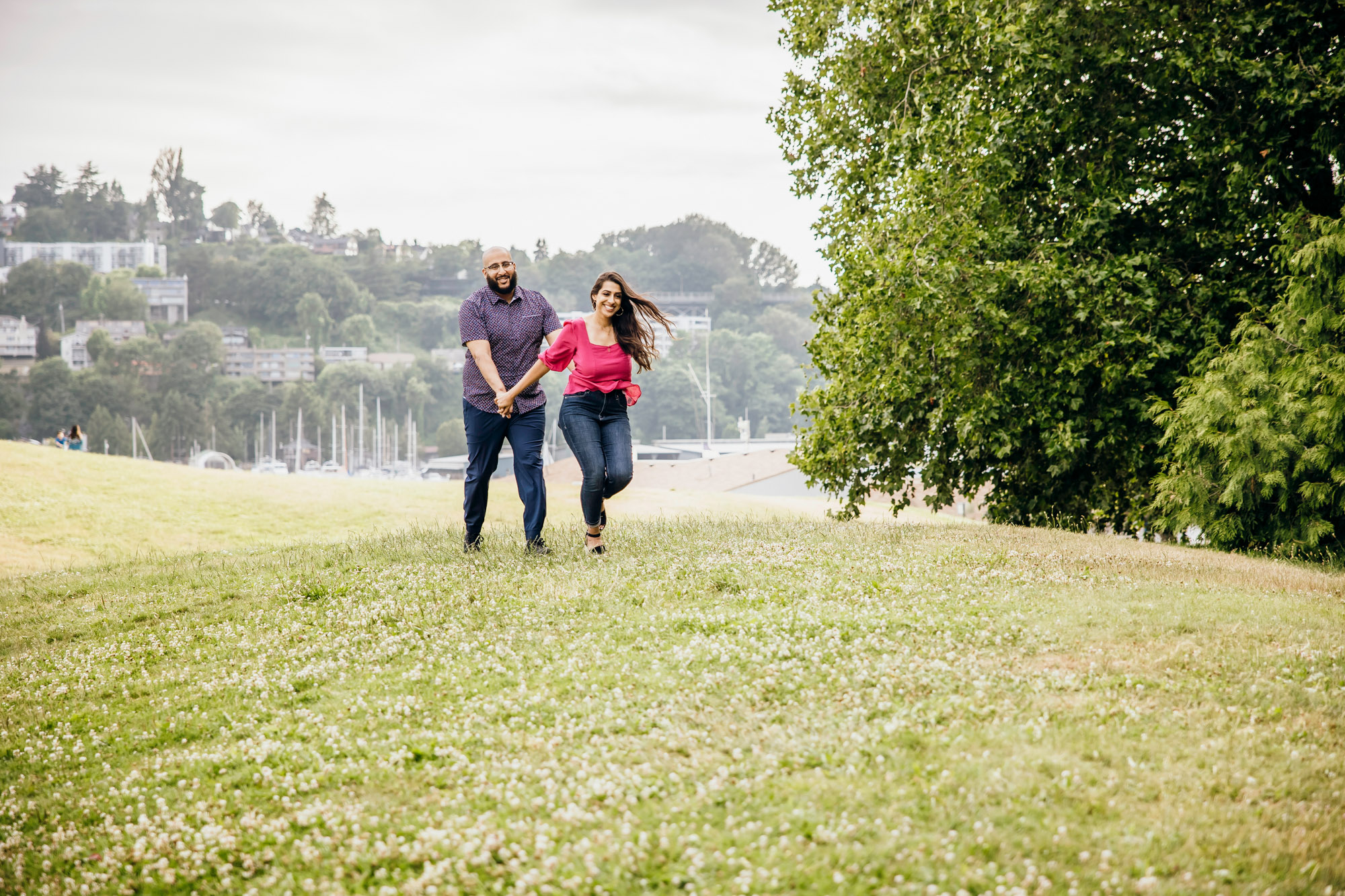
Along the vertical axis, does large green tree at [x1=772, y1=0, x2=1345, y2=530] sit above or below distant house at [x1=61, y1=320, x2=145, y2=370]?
below

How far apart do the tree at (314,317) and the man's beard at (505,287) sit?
6258 inches

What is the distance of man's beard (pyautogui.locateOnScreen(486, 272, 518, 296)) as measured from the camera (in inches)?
384

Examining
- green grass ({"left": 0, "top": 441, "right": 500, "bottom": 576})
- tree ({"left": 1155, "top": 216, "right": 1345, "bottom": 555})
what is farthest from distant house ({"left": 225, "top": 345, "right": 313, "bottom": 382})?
tree ({"left": 1155, "top": 216, "right": 1345, "bottom": 555})

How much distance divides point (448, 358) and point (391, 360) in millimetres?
11253

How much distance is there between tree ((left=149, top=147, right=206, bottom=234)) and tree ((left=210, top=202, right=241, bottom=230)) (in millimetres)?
3971

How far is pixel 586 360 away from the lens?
9555 millimetres

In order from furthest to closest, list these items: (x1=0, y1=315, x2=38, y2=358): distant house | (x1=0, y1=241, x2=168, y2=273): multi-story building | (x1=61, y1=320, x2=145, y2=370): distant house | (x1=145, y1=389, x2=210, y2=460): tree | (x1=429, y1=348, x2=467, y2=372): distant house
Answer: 1. (x1=0, y1=241, x2=168, y2=273): multi-story building
2. (x1=429, y1=348, x2=467, y2=372): distant house
3. (x1=0, y1=315, x2=38, y2=358): distant house
4. (x1=61, y1=320, x2=145, y2=370): distant house
5. (x1=145, y1=389, x2=210, y2=460): tree

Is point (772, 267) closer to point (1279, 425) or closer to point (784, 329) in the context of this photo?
point (784, 329)

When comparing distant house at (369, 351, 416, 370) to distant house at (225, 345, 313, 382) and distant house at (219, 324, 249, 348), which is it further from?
distant house at (219, 324, 249, 348)

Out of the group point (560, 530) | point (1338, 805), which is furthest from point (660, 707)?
point (560, 530)

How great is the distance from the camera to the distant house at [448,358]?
150 meters

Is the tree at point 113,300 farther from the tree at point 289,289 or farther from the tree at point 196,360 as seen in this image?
the tree at point 289,289

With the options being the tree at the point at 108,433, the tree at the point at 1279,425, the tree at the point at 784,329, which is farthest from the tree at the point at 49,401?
the tree at the point at 1279,425

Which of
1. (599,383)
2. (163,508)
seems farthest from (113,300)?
(599,383)
